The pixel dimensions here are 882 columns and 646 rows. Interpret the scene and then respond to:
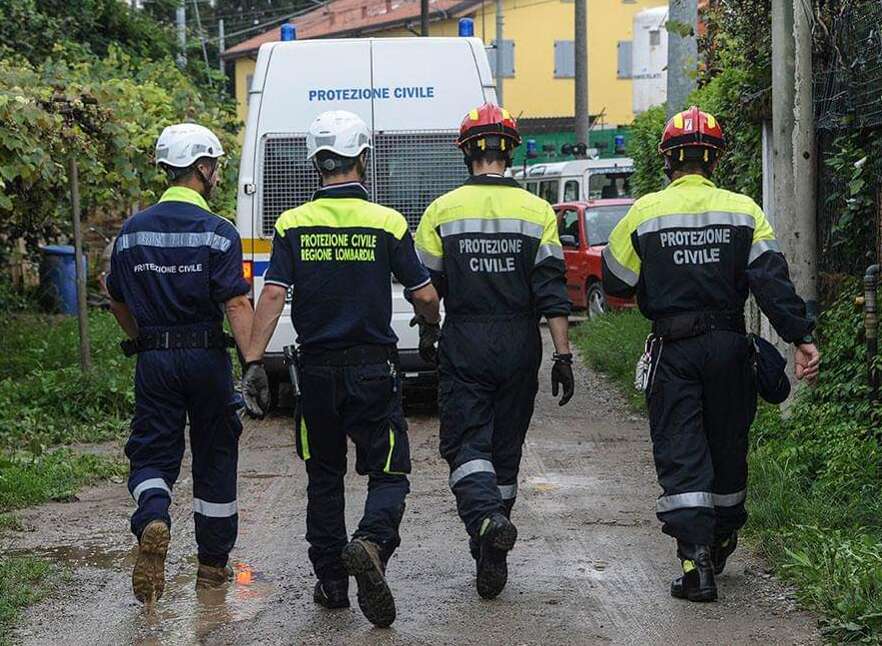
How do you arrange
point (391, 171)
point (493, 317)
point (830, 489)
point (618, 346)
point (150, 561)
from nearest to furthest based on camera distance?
point (150, 561) → point (493, 317) → point (830, 489) → point (391, 171) → point (618, 346)

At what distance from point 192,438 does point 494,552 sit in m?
1.49

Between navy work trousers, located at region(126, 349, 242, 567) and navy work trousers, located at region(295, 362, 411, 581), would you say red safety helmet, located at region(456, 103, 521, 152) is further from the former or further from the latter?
navy work trousers, located at region(126, 349, 242, 567)

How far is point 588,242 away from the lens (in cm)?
2027

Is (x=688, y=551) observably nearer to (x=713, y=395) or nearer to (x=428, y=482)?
(x=713, y=395)

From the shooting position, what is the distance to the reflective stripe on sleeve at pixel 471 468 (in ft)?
20.9

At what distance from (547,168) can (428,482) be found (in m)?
18.5

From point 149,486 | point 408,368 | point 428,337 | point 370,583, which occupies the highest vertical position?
point 428,337

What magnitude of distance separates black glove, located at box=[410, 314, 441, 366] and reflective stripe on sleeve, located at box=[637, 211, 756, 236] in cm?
109

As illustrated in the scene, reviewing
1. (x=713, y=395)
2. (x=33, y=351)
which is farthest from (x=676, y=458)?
(x=33, y=351)

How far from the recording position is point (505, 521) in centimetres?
610

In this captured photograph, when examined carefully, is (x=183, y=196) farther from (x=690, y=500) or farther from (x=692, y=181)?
(x=690, y=500)

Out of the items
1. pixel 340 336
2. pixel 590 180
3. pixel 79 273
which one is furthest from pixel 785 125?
pixel 590 180

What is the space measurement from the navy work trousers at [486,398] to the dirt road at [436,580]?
475 millimetres

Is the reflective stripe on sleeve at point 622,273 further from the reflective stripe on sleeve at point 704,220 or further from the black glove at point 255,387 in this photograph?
the black glove at point 255,387
